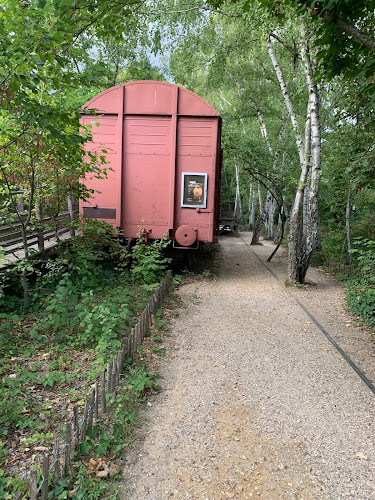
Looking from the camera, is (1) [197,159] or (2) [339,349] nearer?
(2) [339,349]

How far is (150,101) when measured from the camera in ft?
28.8

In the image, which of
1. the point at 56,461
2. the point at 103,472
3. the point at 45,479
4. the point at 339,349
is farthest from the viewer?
the point at 339,349

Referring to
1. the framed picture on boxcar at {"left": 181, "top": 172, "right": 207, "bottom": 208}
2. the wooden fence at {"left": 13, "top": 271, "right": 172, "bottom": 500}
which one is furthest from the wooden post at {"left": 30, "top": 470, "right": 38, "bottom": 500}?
the framed picture on boxcar at {"left": 181, "top": 172, "right": 207, "bottom": 208}

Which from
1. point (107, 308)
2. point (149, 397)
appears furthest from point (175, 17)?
point (149, 397)

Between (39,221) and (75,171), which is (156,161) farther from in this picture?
(39,221)

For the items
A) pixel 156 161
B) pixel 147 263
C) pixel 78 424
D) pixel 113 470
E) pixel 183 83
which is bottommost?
pixel 113 470

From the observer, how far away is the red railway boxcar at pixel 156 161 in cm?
873

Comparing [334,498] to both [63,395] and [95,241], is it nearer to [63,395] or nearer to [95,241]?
[63,395]

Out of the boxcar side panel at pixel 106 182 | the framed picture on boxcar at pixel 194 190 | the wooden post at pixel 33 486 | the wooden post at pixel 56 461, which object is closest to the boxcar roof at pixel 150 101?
the boxcar side panel at pixel 106 182

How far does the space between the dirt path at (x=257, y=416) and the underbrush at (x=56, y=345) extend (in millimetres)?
516

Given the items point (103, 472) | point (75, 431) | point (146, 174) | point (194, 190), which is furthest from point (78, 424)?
point (146, 174)

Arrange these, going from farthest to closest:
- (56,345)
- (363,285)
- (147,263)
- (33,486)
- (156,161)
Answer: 1. (156,161)
2. (147,263)
3. (363,285)
4. (56,345)
5. (33,486)

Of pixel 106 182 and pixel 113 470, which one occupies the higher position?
pixel 106 182

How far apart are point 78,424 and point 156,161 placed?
6958mm
